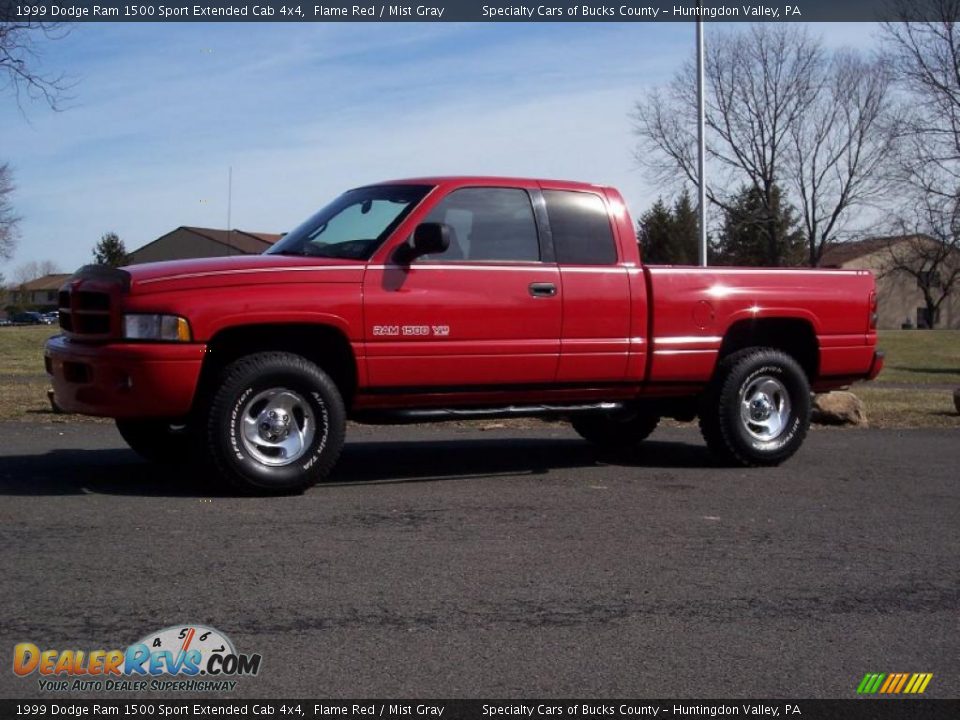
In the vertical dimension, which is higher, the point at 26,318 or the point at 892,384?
the point at 26,318

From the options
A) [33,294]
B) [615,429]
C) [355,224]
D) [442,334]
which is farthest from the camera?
[33,294]

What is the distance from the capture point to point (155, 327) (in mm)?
6828

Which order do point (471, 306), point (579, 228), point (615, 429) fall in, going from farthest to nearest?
point (615, 429) → point (579, 228) → point (471, 306)

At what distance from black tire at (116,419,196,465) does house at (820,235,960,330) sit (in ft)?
191

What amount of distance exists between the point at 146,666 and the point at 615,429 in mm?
6258

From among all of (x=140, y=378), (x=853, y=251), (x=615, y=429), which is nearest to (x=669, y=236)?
(x=615, y=429)

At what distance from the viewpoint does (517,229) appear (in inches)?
321

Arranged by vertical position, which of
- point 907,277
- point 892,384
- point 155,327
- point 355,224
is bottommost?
point 892,384

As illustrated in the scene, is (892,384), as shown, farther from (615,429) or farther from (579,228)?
(579,228)

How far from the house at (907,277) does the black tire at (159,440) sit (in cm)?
5819

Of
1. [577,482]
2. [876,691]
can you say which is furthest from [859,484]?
[876,691]

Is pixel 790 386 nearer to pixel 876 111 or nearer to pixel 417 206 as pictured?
pixel 417 206

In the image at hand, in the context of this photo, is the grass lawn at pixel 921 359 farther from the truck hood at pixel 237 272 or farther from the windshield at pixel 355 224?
the truck hood at pixel 237 272

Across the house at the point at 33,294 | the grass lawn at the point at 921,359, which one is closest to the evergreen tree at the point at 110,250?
the house at the point at 33,294
